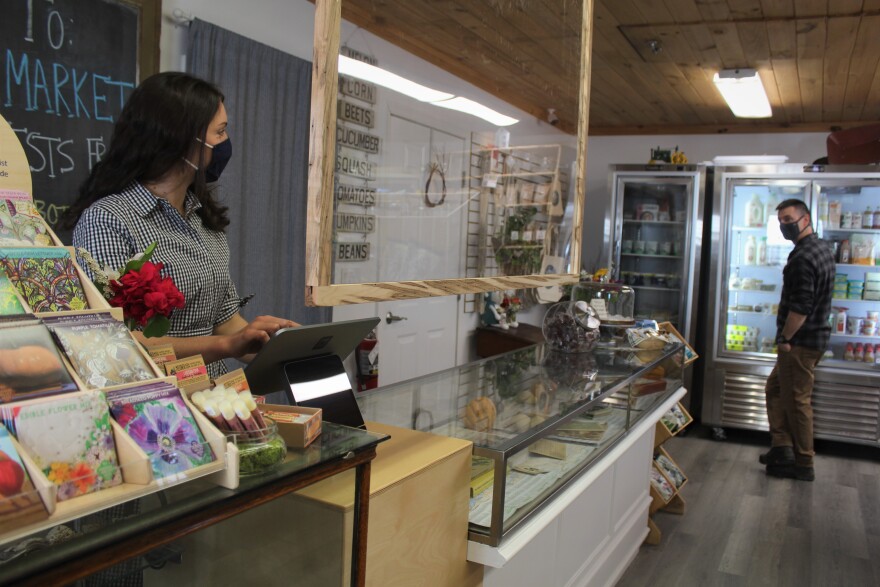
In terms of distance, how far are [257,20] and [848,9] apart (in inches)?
119

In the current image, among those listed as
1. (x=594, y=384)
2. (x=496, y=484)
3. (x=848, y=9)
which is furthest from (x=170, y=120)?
(x=848, y=9)

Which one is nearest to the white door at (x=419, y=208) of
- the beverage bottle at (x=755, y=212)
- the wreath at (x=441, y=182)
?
the wreath at (x=441, y=182)

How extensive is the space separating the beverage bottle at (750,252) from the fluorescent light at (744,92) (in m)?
1.08

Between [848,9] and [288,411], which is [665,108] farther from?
[288,411]

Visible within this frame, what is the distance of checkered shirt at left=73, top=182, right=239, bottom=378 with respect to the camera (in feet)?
5.11

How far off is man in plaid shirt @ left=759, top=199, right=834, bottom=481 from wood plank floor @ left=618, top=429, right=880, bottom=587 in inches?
Answer: 8.0

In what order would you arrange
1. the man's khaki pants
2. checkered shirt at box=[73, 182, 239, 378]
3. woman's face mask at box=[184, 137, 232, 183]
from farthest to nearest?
the man's khaki pants
woman's face mask at box=[184, 137, 232, 183]
checkered shirt at box=[73, 182, 239, 378]

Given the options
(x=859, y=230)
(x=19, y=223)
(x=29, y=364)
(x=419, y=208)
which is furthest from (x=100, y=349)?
(x=859, y=230)

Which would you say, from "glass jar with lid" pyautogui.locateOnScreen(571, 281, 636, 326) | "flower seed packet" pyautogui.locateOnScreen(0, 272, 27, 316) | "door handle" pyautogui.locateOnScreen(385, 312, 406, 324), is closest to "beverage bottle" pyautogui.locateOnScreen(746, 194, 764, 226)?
"glass jar with lid" pyautogui.locateOnScreen(571, 281, 636, 326)

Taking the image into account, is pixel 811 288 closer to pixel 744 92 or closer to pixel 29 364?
pixel 744 92

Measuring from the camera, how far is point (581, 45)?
2939mm

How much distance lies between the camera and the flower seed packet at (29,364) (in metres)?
0.79

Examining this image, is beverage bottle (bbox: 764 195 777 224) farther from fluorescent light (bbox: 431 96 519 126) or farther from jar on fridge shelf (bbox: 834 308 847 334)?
fluorescent light (bbox: 431 96 519 126)

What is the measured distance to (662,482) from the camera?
3.88 m
